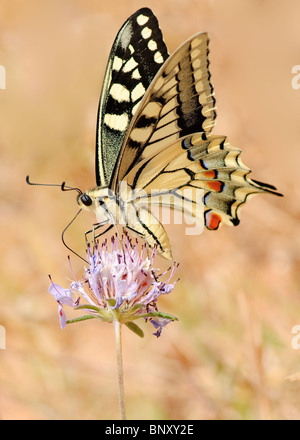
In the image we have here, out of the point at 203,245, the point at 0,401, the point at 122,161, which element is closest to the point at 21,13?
the point at 203,245

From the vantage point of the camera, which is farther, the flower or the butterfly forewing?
the butterfly forewing

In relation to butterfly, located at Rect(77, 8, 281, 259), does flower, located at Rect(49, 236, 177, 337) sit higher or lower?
lower
